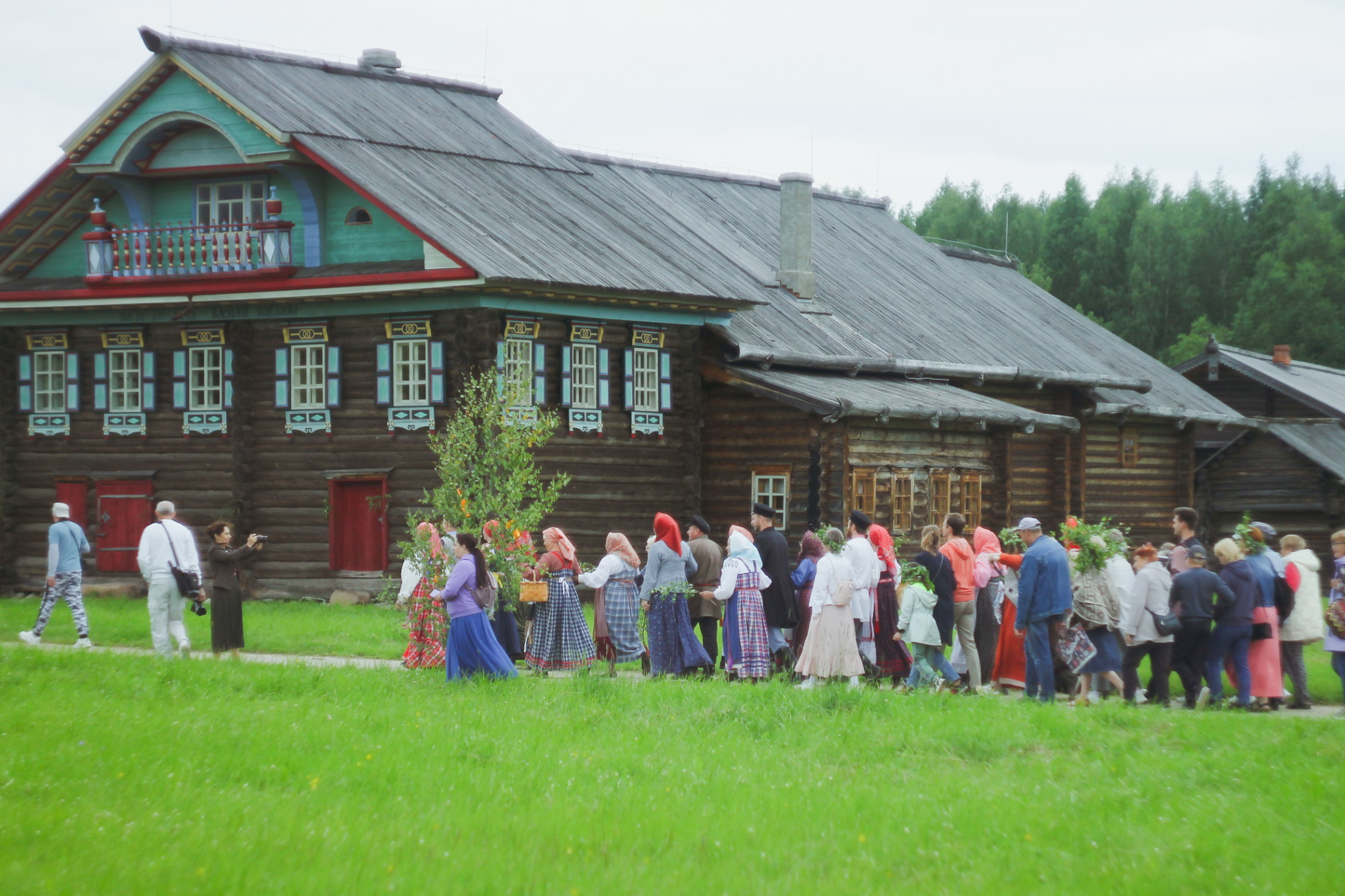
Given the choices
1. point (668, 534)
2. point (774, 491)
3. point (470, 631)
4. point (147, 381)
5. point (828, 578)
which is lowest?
point (470, 631)

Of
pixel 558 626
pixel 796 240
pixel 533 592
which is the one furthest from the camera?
pixel 796 240

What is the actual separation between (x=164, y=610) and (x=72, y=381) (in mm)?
12370

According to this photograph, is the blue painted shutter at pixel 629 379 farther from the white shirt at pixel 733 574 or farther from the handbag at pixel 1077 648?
the handbag at pixel 1077 648

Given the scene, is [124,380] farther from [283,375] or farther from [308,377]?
[308,377]

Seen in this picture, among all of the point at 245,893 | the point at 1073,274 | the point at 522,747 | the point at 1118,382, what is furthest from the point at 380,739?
the point at 1073,274

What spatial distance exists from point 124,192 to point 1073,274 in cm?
5031

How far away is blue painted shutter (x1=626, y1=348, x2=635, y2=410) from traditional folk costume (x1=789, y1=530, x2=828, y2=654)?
1022 cm

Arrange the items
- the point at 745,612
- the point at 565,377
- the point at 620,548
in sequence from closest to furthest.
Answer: the point at 745,612 → the point at 620,548 → the point at 565,377

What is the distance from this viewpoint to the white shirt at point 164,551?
17.0 meters

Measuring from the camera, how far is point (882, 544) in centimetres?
1648

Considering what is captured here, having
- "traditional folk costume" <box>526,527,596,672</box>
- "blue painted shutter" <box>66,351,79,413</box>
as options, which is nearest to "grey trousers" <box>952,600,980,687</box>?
"traditional folk costume" <box>526,527,596,672</box>

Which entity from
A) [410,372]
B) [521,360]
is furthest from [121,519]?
[521,360]

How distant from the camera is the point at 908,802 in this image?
10500mm

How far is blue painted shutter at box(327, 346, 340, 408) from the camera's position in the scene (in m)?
26.0
